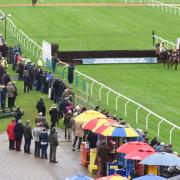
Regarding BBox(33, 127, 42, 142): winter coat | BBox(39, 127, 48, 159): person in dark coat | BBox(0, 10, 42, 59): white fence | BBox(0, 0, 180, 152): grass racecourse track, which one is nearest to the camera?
BBox(39, 127, 48, 159): person in dark coat

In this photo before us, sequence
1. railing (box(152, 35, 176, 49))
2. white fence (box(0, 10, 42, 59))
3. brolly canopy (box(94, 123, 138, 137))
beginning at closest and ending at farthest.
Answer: brolly canopy (box(94, 123, 138, 137))
white fence (box(0, 10, 42, 59))
railing (box(152, 35, 176, 49))

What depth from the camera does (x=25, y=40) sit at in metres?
54.8

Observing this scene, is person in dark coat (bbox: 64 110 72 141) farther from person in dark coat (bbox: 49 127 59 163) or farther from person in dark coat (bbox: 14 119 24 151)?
person in dark coat (bbox: 49 127 59 163)

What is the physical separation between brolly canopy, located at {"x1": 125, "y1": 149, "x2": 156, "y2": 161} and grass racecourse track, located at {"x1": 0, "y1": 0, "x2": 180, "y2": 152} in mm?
5219

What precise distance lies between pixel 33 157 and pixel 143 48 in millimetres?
26293

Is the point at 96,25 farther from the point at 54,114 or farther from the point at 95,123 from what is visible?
the point at 95,123

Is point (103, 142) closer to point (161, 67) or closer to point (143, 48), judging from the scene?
point (161, 67)

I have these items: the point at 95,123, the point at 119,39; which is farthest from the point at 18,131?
the point at 119,39

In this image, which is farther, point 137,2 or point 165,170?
point 137,2

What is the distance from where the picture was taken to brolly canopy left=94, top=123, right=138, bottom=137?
1053 inches

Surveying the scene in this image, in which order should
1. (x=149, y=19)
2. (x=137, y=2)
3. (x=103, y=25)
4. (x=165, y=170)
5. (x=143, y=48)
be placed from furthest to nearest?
(x=137, y=2), (x=149, y=19), (x=103, y=25), (x=143, y=48), (x=165, y=170)

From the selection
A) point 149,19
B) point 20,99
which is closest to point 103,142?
point 20,99

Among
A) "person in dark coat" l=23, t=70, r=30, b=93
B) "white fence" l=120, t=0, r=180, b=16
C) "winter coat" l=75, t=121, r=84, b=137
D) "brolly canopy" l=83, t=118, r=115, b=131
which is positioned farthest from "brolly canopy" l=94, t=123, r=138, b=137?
"white fence" l=120, t=0, r=180, b=16

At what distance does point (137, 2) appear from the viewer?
7925 cm
